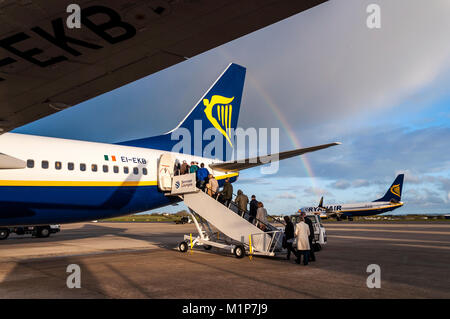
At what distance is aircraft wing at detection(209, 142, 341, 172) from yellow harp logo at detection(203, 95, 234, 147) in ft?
12.6

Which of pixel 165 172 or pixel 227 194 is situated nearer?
pixel 227 194

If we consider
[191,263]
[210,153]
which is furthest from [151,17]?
[210,153]

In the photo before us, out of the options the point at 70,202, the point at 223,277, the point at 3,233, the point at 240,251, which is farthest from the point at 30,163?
the point at 3,233

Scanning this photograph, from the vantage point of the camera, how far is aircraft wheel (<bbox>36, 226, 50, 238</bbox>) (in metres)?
25.6

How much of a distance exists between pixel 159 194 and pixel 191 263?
5259 mm

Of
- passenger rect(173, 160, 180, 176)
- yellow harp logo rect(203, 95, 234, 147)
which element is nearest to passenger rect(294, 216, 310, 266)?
passenger rect(173, 160, 180, 176)

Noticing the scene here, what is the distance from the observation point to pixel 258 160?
15.1 metres

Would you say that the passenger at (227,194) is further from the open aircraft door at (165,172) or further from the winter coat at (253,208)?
the open aircraft door at (165,172)

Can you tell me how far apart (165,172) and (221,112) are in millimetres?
6326

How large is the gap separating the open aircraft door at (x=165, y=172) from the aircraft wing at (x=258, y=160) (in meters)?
2.37

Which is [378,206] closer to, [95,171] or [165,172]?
[165,172]
